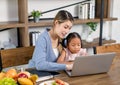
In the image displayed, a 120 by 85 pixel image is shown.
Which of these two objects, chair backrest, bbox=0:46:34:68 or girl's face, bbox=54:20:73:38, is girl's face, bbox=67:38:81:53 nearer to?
girl's face, bbox=54:20:73:38

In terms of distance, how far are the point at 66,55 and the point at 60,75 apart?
1.06ft

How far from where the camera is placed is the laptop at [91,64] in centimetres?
142

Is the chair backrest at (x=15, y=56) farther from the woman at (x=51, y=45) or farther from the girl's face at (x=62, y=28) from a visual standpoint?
the girl's face at (x=62, y=28)

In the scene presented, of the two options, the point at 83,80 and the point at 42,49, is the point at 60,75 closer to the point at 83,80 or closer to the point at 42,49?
the point at 83,80

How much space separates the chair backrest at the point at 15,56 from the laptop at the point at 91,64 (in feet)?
1.83

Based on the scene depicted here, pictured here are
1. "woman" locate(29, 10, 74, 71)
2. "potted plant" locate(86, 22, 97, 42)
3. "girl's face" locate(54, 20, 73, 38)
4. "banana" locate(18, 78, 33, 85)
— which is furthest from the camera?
"potted plant" locate(86, 22, 97, 42)

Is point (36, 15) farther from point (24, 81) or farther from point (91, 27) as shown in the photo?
point (24, 81)

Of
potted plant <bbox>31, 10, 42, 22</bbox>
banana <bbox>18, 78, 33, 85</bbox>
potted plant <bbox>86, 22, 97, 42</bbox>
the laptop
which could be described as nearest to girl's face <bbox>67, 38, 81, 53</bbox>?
the laptop

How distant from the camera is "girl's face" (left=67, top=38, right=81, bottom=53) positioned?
1.80 m

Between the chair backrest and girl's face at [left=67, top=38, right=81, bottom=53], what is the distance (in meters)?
0.37

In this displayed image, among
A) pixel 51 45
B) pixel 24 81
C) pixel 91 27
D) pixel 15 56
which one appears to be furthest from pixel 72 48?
pixel 91 27

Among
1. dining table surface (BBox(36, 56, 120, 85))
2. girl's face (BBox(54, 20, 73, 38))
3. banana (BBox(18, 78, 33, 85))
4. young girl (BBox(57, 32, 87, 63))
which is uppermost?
girl's face (BBox(54, 20, 73, 38))

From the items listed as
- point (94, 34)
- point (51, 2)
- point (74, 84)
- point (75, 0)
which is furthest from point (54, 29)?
point (94, 34)

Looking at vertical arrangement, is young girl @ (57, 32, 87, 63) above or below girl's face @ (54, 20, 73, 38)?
below
